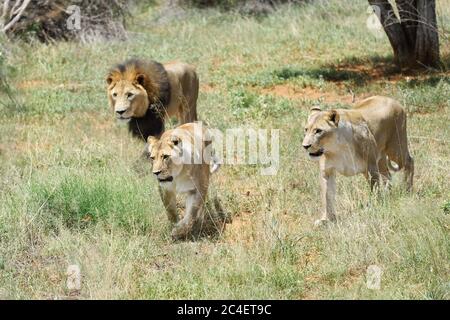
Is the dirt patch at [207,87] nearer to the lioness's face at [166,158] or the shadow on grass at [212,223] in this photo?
the shadow on grass at [212,223]

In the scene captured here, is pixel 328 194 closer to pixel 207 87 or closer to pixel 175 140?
pixel 175 140

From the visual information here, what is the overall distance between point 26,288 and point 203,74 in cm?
830

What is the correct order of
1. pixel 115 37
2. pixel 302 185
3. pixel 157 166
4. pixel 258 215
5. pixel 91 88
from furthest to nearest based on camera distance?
1. pixel 115 37
2. pixel 91 88
3. pixel 302 185
4. pixel 258 215
5. pixel 157 166

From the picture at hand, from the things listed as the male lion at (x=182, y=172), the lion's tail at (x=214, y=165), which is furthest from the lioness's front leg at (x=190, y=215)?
the lion's tail at (x=214, y=165)

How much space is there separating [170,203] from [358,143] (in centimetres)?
167

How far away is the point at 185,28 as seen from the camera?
18.2 meters

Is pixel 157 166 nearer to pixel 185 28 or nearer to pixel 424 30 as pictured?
pixel 424 30

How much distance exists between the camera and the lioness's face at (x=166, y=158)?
20.7 feet

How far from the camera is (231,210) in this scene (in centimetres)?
729

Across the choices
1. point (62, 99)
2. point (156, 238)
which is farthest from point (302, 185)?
point (62, 99)

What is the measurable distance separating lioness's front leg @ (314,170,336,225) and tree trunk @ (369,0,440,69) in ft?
20.7

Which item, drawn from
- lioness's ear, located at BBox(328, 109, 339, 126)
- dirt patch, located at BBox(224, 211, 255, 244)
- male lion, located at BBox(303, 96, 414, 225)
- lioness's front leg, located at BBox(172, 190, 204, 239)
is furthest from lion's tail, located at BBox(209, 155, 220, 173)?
lioness's ear, located at BBox(328, 109, 339, 126)

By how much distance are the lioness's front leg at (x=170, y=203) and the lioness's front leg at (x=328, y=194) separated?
3.82 feet

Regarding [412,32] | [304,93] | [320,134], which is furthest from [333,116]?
[412,32]
